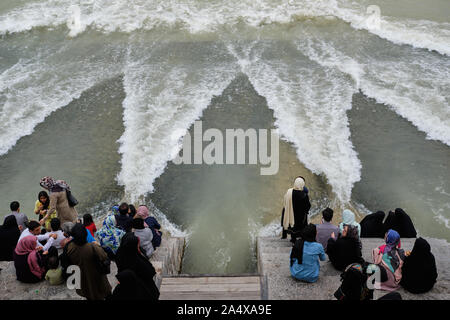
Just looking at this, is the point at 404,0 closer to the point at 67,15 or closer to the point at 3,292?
the point at 67,15

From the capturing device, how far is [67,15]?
18.1 m

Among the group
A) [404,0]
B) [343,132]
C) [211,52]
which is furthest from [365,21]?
[343,132]

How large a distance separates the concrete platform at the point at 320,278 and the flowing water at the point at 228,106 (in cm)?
123

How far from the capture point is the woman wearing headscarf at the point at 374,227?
20.8 ft

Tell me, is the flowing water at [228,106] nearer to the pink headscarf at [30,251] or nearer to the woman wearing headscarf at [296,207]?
the woman wearing headscarf at [296,207]

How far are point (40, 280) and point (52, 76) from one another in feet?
33.8

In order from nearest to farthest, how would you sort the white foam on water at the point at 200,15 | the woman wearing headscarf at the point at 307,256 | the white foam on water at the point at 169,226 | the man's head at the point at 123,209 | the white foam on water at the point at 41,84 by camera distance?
the woman wearing headscarf at the point at 307,256, the man's head at the point at 123,209, the white foam on water at the point at 169,226, the white foam on water at the point at 41,84, the white foam on water at the point at 200,15

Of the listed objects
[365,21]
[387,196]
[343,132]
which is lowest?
[387,196]

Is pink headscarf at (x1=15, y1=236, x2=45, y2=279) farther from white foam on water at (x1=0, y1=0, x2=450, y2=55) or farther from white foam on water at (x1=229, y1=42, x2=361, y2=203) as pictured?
white foam on water at (x1=0, y1=0, x2=450, y2=55)

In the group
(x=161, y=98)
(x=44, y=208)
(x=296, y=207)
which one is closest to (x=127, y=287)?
(x=296, y=207)

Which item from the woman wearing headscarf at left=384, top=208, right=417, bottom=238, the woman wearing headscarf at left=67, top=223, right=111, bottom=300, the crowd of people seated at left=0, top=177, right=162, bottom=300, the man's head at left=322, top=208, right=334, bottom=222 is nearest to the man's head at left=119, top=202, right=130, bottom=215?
the crowd of people seated at left=0, top=177, right=162, bottom=300

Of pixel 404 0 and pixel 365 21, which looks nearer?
pixel 365 21

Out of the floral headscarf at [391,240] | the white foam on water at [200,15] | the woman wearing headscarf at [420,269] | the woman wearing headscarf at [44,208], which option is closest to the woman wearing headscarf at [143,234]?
the woman wearing headscarf at [44,208]

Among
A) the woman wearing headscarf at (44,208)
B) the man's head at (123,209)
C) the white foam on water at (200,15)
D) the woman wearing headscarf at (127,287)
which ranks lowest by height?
the woman wearing headscarf at (44,208)
